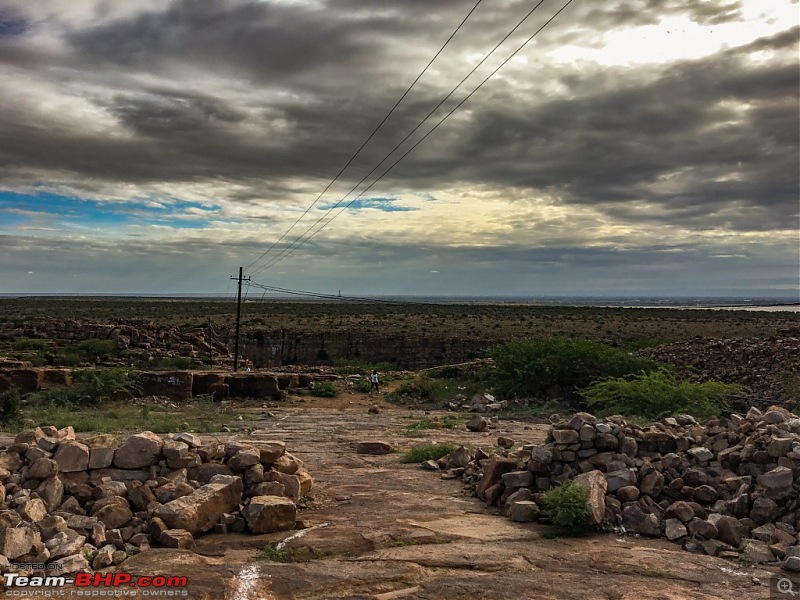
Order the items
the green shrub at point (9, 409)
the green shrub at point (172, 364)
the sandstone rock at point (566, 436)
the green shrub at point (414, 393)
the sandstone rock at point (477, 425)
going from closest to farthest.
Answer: the sandstone rock at point (566, 436)
the sandstone rock at point (477, 425)
the green shrub at point (9, 409)
the green shrub at point (414, 393)
the green shrub at point (172, 364)

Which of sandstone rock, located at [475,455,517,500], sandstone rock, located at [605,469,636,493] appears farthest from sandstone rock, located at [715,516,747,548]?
sandstone rock, located at [475,455,517,500]

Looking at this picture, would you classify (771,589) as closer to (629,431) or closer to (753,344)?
(629,431)

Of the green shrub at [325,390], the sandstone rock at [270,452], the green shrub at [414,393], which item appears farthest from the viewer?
the green shrub at [325,390]

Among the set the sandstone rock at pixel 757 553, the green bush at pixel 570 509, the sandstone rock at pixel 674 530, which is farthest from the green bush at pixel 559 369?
the sandstone rock at pixel 757 553

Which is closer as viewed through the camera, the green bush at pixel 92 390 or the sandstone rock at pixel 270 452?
the sandstone rock at pixel 270 452

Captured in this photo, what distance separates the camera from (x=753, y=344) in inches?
1068

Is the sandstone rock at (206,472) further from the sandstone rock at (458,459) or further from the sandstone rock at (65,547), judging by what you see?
the sandstone rock at (458,459)

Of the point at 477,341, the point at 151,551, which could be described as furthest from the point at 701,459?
the point at 477,341

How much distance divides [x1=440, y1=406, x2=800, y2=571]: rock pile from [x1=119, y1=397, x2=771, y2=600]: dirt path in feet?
1.33

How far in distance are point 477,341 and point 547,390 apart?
21.0 m

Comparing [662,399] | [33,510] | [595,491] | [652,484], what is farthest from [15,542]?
[662,399]

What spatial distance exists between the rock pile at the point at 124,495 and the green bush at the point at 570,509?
362cm

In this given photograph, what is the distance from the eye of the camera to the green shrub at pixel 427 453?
12867 millimetres

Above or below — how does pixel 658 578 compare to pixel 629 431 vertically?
below
